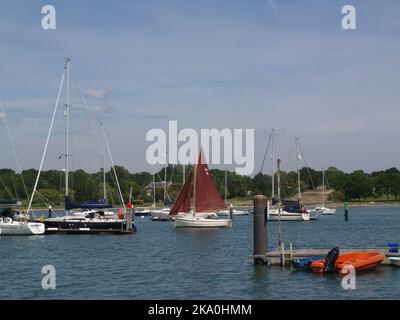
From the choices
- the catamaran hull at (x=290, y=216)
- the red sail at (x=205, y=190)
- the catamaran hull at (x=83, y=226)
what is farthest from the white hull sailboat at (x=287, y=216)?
the catamaran hull at (x=83, y=226)

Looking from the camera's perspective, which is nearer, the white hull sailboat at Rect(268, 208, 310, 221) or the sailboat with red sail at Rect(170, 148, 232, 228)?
the sailboat with red sail at Rect(170, 148, 232, 228)

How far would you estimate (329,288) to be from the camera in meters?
36.8

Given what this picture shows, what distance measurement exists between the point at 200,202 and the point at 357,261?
155ft

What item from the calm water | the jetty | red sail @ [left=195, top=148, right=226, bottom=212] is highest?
red sail @ [left=195, top=148, right=226, bottom=212]

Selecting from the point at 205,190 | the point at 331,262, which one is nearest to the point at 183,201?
the point at 205,190

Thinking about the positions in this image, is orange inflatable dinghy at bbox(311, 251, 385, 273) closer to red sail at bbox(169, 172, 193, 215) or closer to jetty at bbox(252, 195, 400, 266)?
jetty at bbox(252, 195, 400, 266)

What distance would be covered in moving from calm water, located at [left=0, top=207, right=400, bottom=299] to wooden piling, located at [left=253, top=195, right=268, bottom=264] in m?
0.94

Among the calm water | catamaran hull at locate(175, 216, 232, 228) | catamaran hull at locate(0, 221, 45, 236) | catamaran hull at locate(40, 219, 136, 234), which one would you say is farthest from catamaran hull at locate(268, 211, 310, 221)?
catamaran hull at locate(0, 221, 45, 236)

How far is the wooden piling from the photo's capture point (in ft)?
141

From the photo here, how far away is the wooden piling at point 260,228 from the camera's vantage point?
43094mm

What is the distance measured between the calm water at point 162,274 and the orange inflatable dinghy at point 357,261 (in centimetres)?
58

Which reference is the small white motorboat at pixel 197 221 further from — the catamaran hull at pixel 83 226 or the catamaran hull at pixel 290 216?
the catamaran hull at pixel 290 216

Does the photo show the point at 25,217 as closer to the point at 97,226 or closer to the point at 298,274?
the point at 97,226
